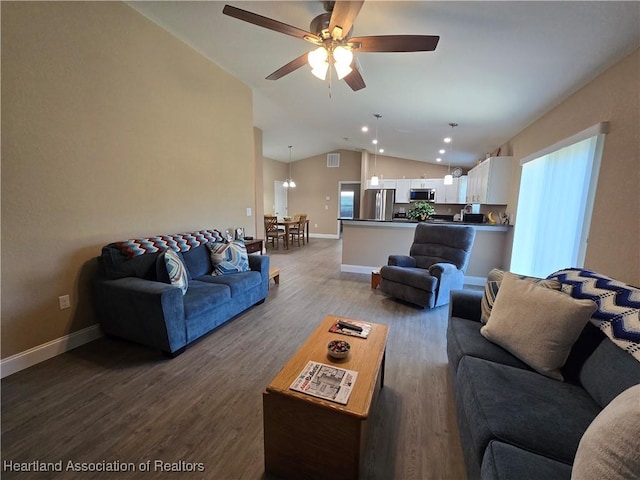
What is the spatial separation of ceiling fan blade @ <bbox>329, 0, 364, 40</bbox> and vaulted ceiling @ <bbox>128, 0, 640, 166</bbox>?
0.40m

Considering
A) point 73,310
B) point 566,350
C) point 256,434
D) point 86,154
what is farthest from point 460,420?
point 86,154

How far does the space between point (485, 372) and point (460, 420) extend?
28 centimetres

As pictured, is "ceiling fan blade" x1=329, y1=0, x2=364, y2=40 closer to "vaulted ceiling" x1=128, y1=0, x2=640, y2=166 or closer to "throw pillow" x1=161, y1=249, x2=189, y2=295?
"vaulted ceiling" x1=128, y1=0, x2=640, y2=166

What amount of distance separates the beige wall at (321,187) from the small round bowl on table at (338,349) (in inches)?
312

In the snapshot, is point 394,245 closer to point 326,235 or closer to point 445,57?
point 445,57

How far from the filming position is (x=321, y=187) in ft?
31.0

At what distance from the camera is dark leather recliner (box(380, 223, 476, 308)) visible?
3227 millimetres

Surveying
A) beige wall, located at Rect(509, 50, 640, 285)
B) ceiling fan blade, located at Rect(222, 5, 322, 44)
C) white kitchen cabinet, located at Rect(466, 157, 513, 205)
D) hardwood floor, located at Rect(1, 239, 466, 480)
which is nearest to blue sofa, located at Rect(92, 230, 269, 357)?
hardwood floor, located at Rect(1, 239, 466, 480)

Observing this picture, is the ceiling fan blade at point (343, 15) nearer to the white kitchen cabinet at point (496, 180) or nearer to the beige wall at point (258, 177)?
the white kitchen cabinet at point (496, 180)

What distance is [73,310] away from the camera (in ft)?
7.68

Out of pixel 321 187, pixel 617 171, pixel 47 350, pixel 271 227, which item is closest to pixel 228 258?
pixel 47 350

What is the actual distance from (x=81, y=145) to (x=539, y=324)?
140 inches

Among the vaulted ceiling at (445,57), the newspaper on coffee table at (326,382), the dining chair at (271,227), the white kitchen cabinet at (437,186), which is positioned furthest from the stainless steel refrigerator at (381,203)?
the newspaper on coffee table at (326,382)

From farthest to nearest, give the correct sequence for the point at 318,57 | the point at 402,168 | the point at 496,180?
the point at 402,168 < the point at 496,180 < the point at 318,57
